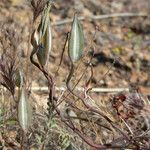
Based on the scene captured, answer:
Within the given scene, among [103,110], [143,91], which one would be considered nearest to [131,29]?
[143,91]

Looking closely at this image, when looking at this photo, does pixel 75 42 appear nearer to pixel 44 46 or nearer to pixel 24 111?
pixel 44 46

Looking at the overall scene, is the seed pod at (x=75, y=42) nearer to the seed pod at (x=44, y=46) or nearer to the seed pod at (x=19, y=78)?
the seed pod at (x=44, y=46)

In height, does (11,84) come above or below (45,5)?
below

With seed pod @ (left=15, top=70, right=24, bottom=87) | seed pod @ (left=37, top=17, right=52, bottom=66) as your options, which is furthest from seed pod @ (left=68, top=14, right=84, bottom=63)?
seed pod @ (left=15, top=70, right=24, bottom=87)

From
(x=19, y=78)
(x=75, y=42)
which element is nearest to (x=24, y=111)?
(x=19, y=78)

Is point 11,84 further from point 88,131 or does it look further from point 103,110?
point 88,131

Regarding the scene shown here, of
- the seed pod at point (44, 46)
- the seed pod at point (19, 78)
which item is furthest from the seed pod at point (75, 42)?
the seed pod at point (19, 78)
